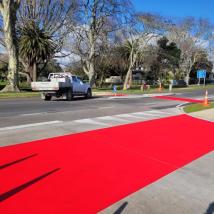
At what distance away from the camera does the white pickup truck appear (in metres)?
21.6

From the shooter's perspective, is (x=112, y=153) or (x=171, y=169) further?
(x=112, y=153)

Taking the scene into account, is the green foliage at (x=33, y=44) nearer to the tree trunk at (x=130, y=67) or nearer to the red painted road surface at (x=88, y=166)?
the tree trunk at (x=130, y=67)

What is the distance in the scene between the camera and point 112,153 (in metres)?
7.11

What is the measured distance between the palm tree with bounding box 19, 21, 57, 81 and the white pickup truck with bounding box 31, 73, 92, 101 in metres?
14.1

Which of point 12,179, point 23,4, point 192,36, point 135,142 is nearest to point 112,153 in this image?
point 135,142

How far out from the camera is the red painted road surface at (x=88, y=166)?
4.36 meters

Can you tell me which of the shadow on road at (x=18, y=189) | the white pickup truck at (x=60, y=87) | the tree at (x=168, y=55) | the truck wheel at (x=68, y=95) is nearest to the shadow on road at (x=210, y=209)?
the shadow on road at (x=18, y=189)

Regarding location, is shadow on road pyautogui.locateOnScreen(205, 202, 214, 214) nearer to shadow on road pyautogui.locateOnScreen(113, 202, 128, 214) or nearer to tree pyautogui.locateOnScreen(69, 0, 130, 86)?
shadow on road pyautogui.locateOnScreen(113, 202, 128, 214)

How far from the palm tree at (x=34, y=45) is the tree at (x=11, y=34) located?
9709mm

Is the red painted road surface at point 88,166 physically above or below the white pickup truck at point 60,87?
below

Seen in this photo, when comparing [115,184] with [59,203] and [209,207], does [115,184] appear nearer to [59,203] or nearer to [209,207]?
[59,203]

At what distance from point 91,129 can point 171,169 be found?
14.1ft

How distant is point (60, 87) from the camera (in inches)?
859

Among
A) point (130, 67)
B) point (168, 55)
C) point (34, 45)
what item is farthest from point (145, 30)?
point (168, 55)
